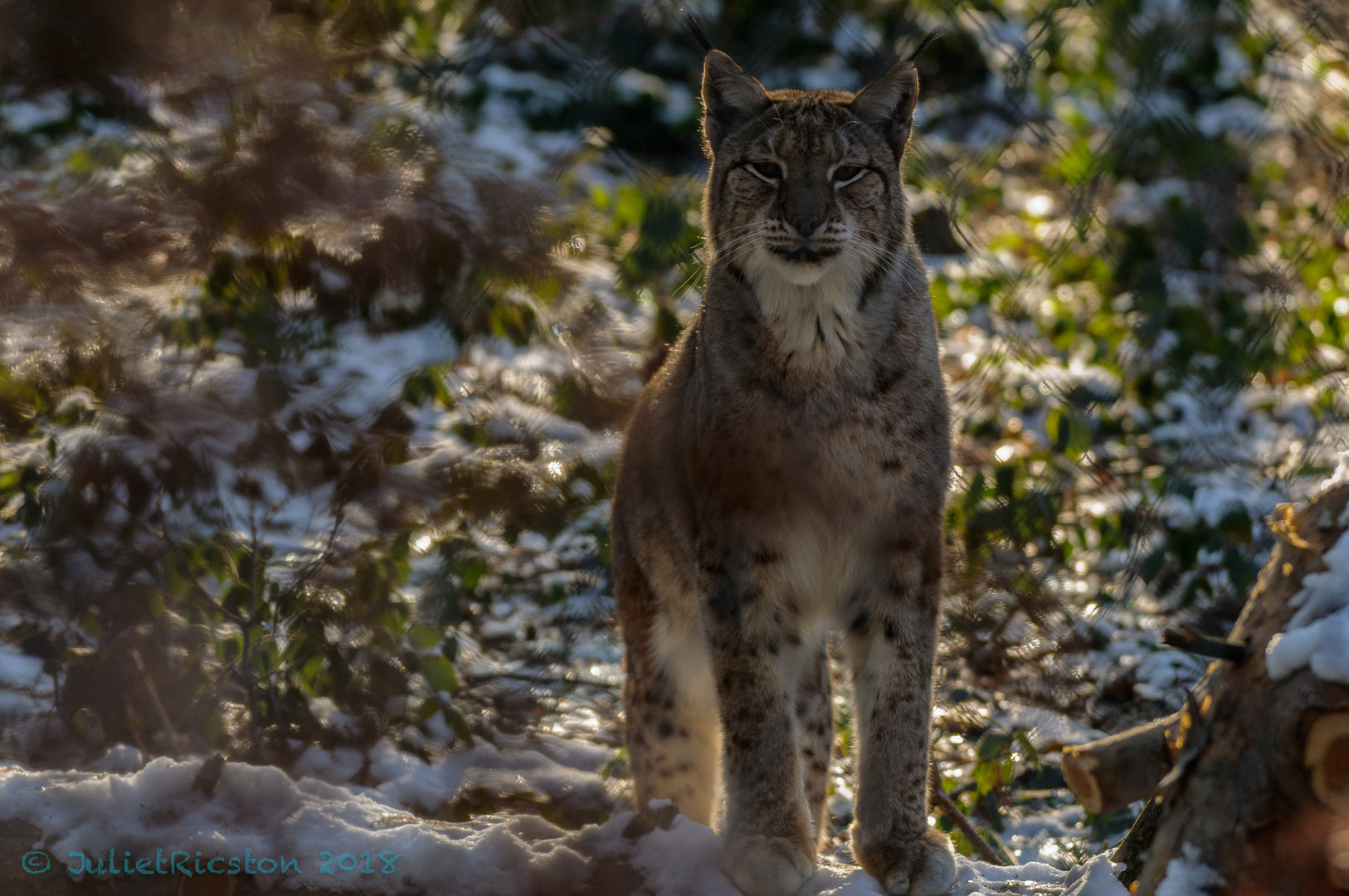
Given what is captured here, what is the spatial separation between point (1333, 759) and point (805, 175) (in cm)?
159

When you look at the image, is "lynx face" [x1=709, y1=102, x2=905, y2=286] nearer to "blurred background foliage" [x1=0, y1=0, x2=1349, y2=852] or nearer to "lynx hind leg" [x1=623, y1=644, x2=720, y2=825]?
"blurred background foliage" [x1=0, y1=0, x2=1349, y2=852]

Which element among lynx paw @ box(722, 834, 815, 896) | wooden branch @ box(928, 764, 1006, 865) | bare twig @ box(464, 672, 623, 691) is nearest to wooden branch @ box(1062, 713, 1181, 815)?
lynx paw @ box(722, 834, 815, 896)

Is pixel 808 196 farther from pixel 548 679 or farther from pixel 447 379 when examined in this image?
pixel 548 679

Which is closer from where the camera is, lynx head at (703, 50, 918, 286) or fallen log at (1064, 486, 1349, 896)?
fallen log at (1064, 486, 1349, 896)

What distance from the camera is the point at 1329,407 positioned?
4.56 m

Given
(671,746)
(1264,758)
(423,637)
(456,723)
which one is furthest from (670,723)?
(1264,758)

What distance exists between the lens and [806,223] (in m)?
2.51

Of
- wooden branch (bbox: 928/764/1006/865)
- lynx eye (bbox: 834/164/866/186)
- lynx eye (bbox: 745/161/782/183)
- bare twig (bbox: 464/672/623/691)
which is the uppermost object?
lynx eye (bbox: 834/164/866/186)

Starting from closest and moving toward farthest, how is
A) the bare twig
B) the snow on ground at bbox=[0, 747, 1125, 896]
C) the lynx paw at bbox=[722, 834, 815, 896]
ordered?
the snow on ground at bbox=[0, 747, 1125, 896]
the lynx paw at bbox=[722, 834, 815, 896]
the bare twig

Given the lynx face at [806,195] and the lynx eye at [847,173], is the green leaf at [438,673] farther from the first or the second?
the lynx eye at [847,173]

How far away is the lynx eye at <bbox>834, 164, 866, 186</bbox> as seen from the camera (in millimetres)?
2656

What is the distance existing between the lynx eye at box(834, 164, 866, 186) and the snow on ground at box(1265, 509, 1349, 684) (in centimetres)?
136

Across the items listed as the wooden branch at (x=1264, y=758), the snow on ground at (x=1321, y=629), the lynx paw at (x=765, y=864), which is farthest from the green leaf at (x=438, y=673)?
the snow on ground at (x=1321, y=629)

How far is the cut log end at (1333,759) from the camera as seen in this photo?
1522mm
